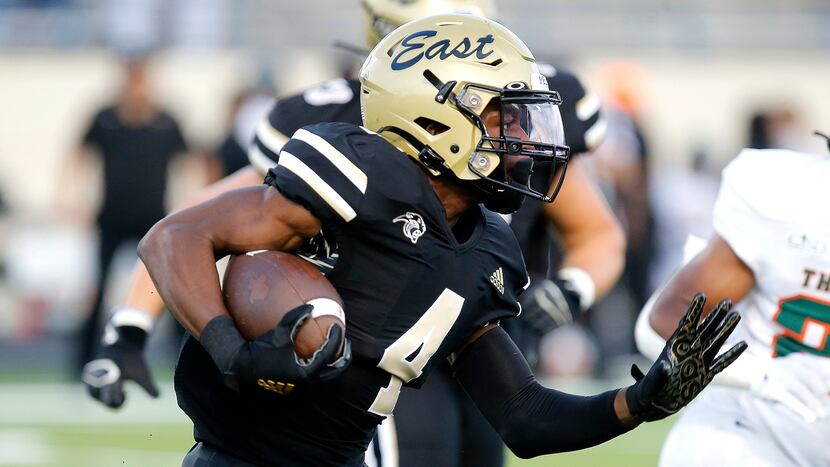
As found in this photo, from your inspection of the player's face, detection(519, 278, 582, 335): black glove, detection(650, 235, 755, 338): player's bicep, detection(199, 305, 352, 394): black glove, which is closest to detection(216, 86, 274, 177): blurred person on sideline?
detection(519, 278, 582, 335): black glove

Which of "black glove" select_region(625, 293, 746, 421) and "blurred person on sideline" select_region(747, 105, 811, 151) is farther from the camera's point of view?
"blurred person on sideline" select_region(747, 105, 811, 151)

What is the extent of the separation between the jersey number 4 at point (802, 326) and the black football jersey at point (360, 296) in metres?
0.85

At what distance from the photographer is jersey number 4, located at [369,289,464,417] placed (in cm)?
296

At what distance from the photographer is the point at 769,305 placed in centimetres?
358

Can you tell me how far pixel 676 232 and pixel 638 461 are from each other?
196 inches

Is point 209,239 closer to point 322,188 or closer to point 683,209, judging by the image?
point 322,188

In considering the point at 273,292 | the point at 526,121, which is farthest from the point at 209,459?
the point at 526,121

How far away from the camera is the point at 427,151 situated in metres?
3.03

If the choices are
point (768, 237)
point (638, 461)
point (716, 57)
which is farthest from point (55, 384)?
point (716, 57)

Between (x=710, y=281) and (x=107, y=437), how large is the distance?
185 inches

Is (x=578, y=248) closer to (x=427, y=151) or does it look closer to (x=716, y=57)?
→ (x=427, y=151)

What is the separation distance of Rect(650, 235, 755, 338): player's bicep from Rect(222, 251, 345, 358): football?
1032mm

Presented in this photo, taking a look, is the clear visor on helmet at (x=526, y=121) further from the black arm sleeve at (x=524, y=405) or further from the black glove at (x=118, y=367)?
the black glove at (x=118, y=367)

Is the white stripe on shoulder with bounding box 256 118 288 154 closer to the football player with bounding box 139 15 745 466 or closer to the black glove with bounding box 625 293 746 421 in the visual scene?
the football player with bounding box 139 15 745 466
